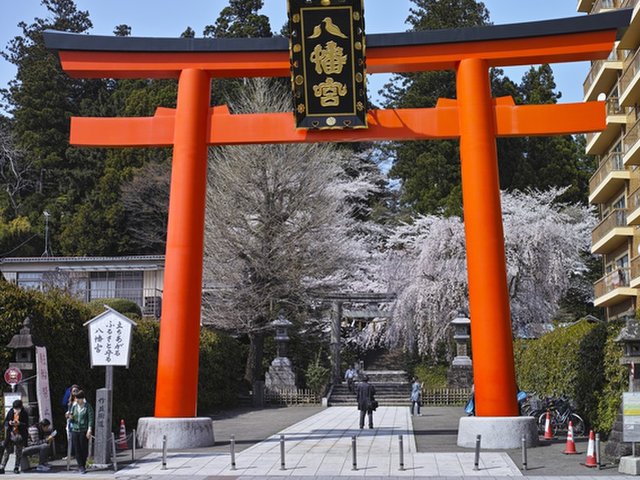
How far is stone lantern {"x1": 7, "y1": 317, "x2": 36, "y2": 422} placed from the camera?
568 inches

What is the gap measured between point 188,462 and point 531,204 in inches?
1187

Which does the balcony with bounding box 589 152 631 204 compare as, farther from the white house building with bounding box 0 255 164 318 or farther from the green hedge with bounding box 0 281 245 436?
the white house building with bounding box 0 255 164 318

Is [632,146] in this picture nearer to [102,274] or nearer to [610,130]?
[610,130]

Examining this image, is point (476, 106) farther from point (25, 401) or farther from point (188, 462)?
point (25, 401)

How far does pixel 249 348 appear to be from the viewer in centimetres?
3872

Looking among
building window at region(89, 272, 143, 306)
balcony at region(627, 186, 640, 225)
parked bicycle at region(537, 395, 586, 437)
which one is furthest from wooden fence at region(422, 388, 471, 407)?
building window at region(89, 272, 143, 306)

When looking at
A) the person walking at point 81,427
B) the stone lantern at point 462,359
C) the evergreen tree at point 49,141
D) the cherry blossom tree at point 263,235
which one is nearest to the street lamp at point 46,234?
the evergreen tree at point 49,141

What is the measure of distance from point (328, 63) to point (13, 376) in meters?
9.34

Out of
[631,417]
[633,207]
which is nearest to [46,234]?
[633,207]

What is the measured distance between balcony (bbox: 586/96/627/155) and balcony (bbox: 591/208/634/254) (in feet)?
12.5

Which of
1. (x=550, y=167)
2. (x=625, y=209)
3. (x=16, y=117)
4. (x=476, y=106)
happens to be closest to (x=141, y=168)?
(x=16, y=117)

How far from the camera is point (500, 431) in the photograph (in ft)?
53.0

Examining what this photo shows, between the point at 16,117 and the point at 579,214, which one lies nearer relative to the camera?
the point at 579,214

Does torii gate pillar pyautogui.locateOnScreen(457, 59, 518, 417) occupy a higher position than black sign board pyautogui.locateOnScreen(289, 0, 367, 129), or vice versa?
black sign board pyautogui.locateOnScreen(289, 0, 367, 129)
